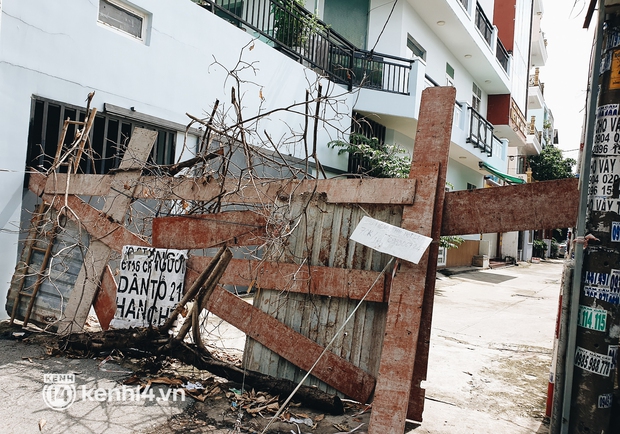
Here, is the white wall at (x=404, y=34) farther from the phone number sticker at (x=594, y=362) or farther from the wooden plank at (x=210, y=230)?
the phone number sticker at (x=594, y=362)

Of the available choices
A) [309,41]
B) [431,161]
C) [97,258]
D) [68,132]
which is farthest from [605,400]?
[309,41]

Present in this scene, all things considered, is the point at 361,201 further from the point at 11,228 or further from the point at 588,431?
the point at 11,228

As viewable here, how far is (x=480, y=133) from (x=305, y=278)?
1613cm

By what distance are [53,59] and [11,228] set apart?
2132 millimetres

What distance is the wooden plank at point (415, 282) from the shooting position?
2.74 meters

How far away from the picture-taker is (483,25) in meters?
18.3

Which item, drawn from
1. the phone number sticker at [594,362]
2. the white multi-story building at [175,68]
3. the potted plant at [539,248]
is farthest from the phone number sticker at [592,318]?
the potted plant at [539,248]

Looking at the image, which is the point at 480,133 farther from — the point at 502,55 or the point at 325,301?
the point at 325,301

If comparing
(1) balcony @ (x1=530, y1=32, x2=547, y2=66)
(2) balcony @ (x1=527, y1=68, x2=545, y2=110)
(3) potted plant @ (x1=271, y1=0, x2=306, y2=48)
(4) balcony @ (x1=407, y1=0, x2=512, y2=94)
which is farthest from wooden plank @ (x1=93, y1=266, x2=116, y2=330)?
(2) balcony @ (x1=527, y1=68, x2=545, y2=110)

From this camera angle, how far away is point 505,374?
4.78 m

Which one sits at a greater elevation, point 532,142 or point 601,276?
point 532,142

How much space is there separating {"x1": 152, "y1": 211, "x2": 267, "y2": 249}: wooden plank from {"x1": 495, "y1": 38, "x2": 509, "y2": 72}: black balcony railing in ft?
66.3

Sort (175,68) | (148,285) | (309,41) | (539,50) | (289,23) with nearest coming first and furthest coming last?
(148,285) → (175,68) → (289,23) → (309,41) → (539,50)

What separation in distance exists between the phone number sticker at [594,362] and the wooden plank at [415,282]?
86 cm
